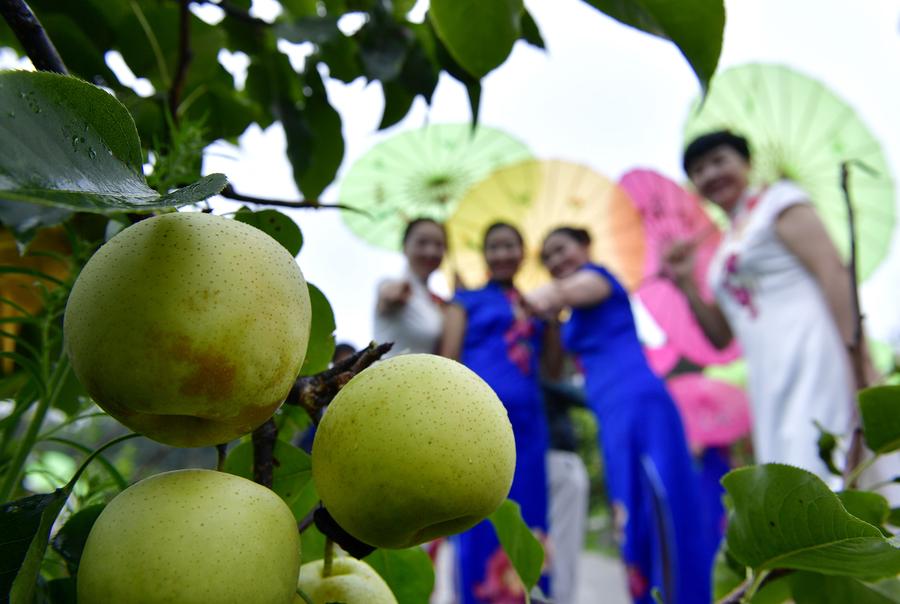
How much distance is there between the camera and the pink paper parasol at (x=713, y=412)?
395 centimetres

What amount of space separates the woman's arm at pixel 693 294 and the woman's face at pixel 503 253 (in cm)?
70

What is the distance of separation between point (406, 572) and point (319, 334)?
0.67 feet

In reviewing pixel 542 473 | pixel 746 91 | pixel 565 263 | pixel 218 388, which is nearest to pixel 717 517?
pixel 542 473

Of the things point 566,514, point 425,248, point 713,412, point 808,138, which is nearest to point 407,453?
point 425,248

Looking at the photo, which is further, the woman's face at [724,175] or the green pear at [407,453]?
the woman's face at [724,175]

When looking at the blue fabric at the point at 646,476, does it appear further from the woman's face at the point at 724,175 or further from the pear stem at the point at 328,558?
the pear stem at the point at 328,558

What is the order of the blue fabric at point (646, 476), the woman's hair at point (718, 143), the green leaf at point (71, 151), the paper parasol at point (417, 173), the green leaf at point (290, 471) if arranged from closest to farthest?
the green leaf at point (71, 151)
the green leaf at point (290, 471)
the blue fabric at point (646, 476)
the woman's hair at point (718, 143)
the paper parasol at point (417, 173)

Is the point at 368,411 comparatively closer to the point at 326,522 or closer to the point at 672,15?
the point at 326,522

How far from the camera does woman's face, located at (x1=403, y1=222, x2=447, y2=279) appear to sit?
2.98 metres

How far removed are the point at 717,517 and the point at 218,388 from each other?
129 inches

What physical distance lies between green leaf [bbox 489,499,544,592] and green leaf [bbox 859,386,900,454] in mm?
289

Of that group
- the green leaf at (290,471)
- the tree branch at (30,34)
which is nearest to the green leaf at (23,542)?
the green leaf at (290,471)

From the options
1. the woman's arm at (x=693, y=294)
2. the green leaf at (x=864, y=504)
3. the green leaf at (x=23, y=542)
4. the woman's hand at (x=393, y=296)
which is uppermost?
the green leaf at (x=864, y=504)

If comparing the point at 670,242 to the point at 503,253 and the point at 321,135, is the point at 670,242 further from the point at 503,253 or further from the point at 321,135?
the point at 321,135
